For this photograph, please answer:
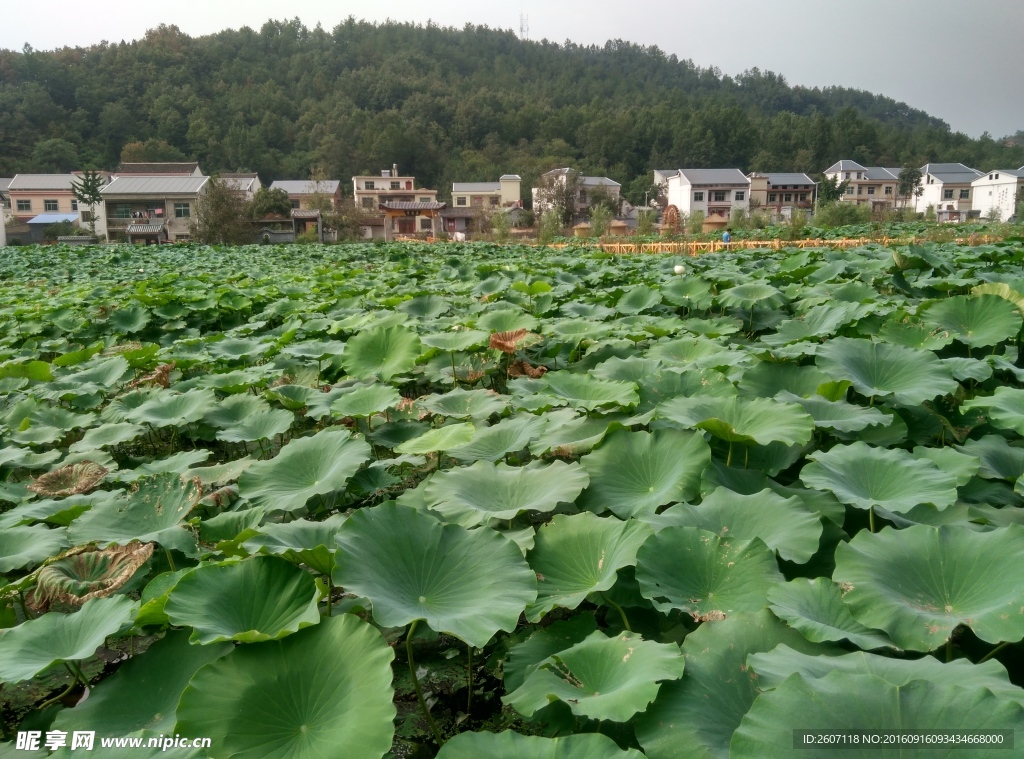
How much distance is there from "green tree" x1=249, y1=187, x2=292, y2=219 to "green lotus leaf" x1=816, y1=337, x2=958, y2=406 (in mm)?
35172

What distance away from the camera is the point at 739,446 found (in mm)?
1741

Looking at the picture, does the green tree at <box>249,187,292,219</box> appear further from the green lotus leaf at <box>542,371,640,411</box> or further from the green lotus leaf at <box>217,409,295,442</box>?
the green lotus leaf at <box>542,371,640,411</box>

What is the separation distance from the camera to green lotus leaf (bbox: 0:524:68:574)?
4.86 ft

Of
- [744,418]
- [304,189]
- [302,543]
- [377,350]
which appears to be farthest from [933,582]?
[304,189]

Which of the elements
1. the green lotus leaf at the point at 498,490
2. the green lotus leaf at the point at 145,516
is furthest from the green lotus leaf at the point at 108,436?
the green lotus leaf at the point at 498,490

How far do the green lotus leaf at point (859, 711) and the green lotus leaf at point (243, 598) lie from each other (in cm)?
65

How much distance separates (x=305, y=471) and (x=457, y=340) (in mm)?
1276

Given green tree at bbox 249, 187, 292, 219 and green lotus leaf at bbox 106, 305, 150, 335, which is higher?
green tree at bbox 249, 187, 292, 219

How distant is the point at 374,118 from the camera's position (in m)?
66.0

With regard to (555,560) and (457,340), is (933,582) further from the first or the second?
(457,340)

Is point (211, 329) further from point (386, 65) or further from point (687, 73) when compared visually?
point (687, 73)

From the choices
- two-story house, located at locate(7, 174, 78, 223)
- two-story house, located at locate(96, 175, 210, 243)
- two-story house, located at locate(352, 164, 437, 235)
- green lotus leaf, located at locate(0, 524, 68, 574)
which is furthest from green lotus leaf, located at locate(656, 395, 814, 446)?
two-story house, located at locate(7, 174, 78, 223)

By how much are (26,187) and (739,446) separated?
54.2 m

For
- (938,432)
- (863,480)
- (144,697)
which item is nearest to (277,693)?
(144,697)
